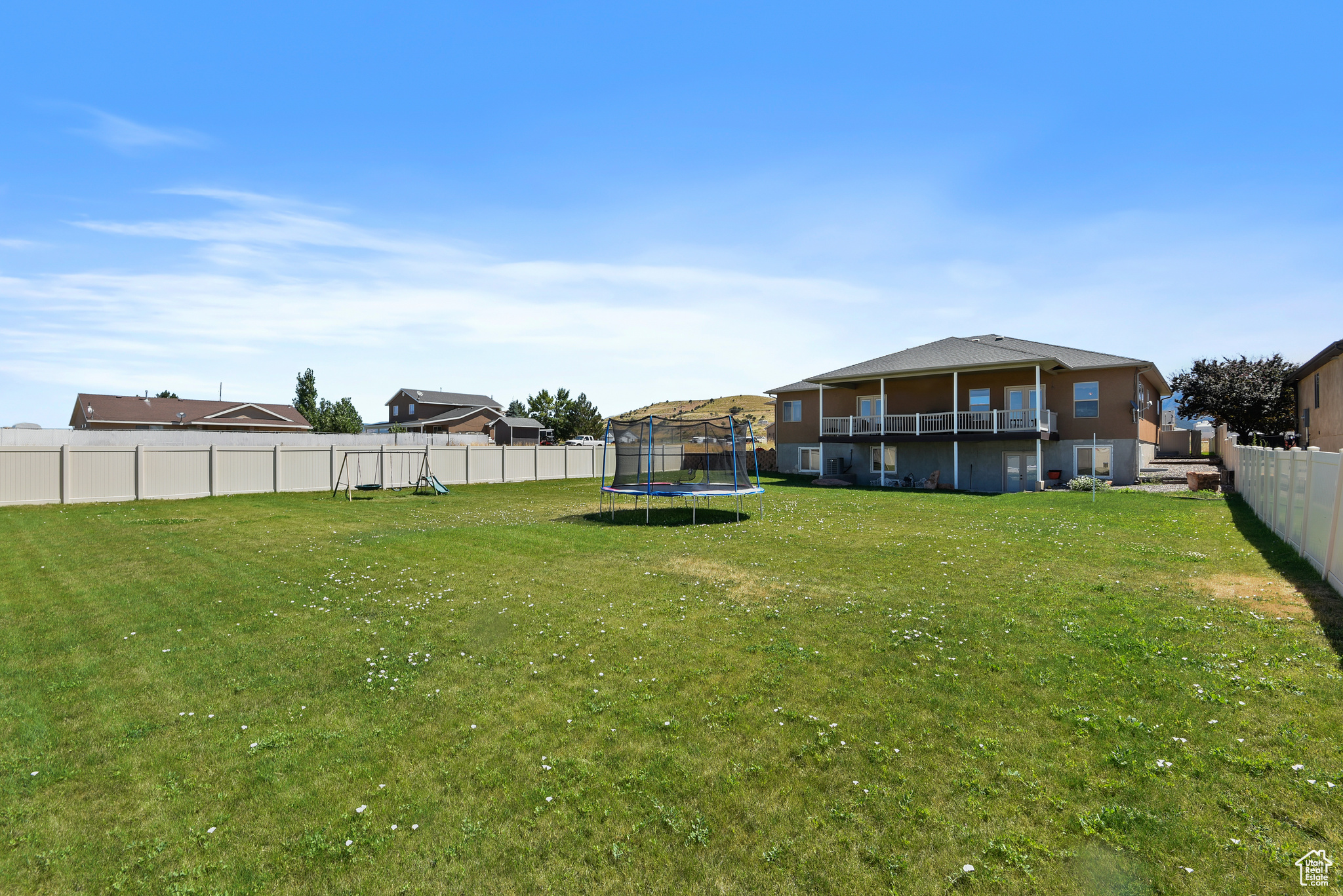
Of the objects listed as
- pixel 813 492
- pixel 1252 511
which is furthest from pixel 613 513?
pixel 1252 511

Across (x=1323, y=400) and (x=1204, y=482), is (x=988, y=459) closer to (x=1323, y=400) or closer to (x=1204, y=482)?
(x=1204, y=482)

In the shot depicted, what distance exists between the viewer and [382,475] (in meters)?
27.9

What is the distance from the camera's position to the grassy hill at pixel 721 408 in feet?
303

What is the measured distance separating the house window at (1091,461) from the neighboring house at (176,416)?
186 feet

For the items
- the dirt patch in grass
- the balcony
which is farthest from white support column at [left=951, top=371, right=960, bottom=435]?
the dirt patch in grass

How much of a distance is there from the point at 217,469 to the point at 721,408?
8220 cm

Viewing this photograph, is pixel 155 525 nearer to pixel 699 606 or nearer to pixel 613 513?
pixel 613 513

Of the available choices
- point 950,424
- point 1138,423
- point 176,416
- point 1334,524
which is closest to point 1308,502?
point 1334,524

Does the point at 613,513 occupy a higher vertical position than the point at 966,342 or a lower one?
lower

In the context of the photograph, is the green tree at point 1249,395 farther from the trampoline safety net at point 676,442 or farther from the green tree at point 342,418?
the green tree at point 342,418

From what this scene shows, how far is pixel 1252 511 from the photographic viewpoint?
15.8 m

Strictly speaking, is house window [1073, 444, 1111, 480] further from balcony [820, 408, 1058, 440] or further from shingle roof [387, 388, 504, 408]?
shingle roof [387, 388, 504, 408]

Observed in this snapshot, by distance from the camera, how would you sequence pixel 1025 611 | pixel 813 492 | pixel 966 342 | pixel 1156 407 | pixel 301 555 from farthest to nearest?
pixel 1156 407
pixel 966 342
pixel 813 492
pixel 301 555
pixel 1025 611

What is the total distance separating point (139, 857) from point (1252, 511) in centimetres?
2117
